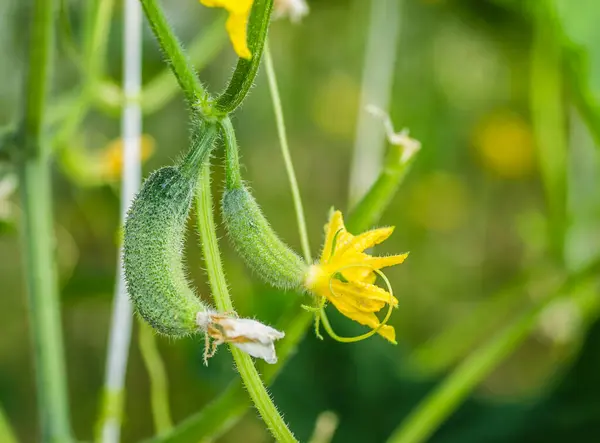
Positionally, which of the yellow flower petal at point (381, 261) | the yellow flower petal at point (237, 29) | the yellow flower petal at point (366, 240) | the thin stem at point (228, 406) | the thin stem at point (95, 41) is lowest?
the thin stem at point (228, 406)

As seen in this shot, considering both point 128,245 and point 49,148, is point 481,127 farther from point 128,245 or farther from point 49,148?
point 128,245

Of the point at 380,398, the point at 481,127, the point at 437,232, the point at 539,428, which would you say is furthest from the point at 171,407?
the point at 481,127

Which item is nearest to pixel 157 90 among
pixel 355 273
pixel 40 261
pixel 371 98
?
pixel 40 261

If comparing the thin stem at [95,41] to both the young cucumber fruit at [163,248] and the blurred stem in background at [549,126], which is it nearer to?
the young cucumber fruit at [163,248]

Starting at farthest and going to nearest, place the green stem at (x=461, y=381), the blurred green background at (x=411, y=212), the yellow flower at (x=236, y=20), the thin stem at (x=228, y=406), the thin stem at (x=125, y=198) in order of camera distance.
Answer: the blurred green background at (x=411, y=212) < the green stem at (x=461, y=381) < the thin stem at (x=125, y=198) < the thin stem at (x=228, y=406) < the yellow flower at (x=236, y=20)

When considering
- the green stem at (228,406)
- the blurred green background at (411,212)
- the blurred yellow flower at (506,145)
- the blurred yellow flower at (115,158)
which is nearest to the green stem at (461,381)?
the blurred green background at (411,212)

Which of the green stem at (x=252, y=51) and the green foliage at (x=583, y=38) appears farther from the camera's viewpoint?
the green foliage at (x=583, y=38)
